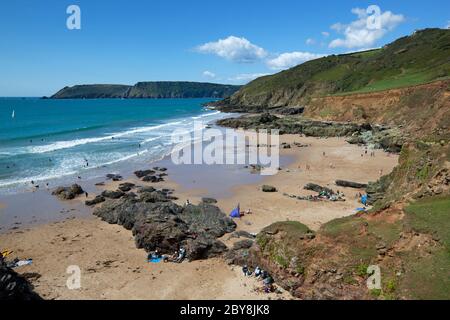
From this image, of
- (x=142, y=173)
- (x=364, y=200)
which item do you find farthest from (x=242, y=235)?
(x=142, y=173)

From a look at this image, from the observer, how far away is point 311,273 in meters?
15.5

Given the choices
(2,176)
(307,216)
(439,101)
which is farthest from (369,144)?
(2,176)

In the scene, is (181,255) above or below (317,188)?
below

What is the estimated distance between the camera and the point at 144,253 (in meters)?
21.5

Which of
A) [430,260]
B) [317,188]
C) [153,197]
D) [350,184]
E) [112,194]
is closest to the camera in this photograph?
[430,260]

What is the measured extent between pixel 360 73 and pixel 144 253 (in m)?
105

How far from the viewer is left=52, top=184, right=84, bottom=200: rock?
3222cm

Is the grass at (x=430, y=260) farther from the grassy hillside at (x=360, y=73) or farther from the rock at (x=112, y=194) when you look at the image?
the grassy hillside at (x=360, y=73)

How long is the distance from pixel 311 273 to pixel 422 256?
4.27 metres
